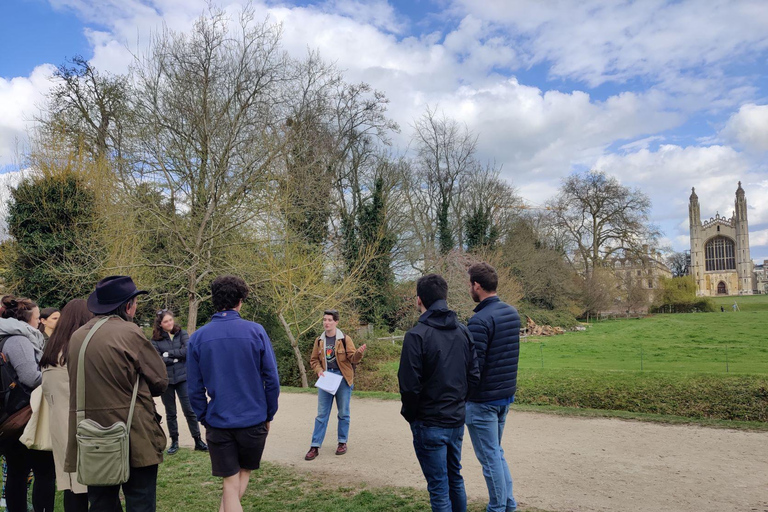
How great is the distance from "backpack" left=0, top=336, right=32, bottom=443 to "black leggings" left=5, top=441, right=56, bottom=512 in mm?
133

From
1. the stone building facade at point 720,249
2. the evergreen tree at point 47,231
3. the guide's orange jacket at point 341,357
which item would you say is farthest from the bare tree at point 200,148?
the stone building facade at point 720,249

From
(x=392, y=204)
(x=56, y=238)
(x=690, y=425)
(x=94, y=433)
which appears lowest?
(x=690, y=425)

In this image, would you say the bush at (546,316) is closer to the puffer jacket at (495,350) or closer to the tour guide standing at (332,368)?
the tour guide standing at (332,368)

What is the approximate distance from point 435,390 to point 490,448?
0.92m

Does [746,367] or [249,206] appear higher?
[249,206]

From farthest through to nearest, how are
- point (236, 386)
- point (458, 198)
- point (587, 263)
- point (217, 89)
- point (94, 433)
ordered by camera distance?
point (587, 263) < point (458, 198) < point (217, 89) < point (236, 386) < point (94, 433)

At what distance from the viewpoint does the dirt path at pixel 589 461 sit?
5.09 metres

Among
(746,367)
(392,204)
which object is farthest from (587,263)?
(746,367)

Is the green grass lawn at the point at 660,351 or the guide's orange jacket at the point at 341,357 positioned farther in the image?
the green grass lawn at the point at 660,351

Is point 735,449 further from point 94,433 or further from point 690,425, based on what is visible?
point 94,433

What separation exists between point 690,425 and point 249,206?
454 inches

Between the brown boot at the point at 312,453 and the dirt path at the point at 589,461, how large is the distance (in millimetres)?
85

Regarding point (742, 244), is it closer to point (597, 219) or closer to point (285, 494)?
point (597, 219)

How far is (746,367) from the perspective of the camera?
569 inches
